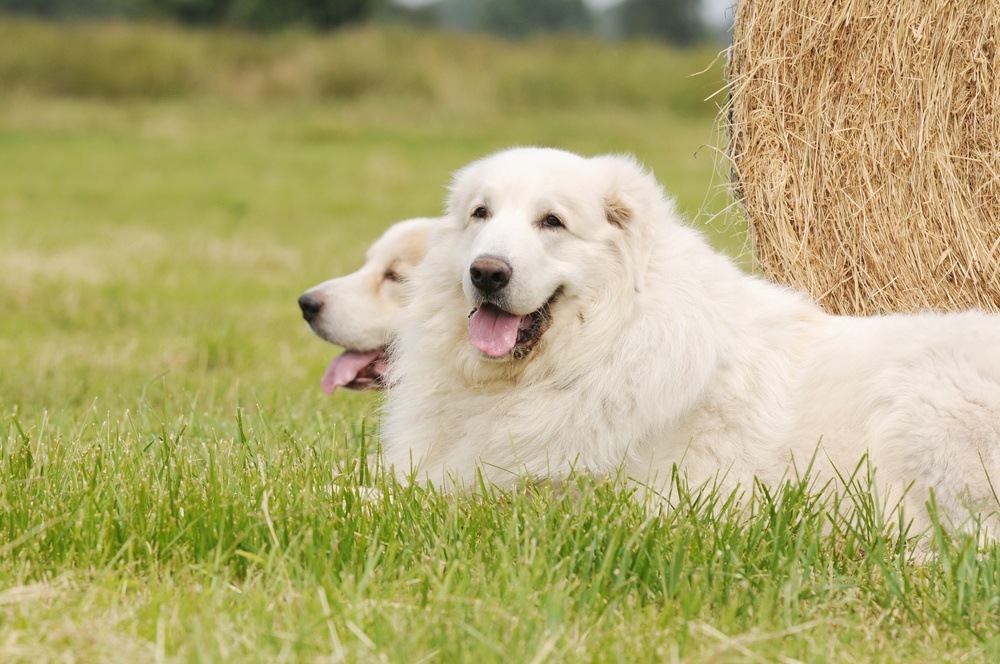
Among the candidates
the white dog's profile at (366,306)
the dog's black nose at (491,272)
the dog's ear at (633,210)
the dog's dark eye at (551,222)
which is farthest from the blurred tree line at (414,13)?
the dog's black nose at (491,272)

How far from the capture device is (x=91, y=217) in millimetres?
11977

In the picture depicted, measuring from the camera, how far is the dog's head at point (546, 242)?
3238 mm

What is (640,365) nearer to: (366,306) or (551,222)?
(551,222)

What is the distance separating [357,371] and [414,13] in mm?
45556

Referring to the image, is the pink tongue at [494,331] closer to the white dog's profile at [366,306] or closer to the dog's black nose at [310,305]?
the white dog's profile at [366,306]

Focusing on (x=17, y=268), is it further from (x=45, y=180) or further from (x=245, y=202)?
(x=45, y=180)

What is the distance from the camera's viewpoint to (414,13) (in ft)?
158

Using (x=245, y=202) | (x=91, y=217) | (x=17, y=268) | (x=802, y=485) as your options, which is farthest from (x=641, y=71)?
(x=802, y=485)

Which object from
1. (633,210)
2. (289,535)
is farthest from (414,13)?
(289,535)

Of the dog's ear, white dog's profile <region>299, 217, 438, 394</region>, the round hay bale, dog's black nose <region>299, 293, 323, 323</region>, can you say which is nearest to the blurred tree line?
white dog's profile <region>299, 217, 438, 394</region>

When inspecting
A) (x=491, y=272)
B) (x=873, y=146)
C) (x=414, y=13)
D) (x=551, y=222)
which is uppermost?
(x=873, y=146)

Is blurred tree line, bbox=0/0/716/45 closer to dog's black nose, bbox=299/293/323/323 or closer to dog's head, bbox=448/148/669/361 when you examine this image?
dog's black nose, bbox=299/293/323/323

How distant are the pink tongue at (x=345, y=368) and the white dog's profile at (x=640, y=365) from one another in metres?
1.33

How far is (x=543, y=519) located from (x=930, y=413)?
1.27 m
